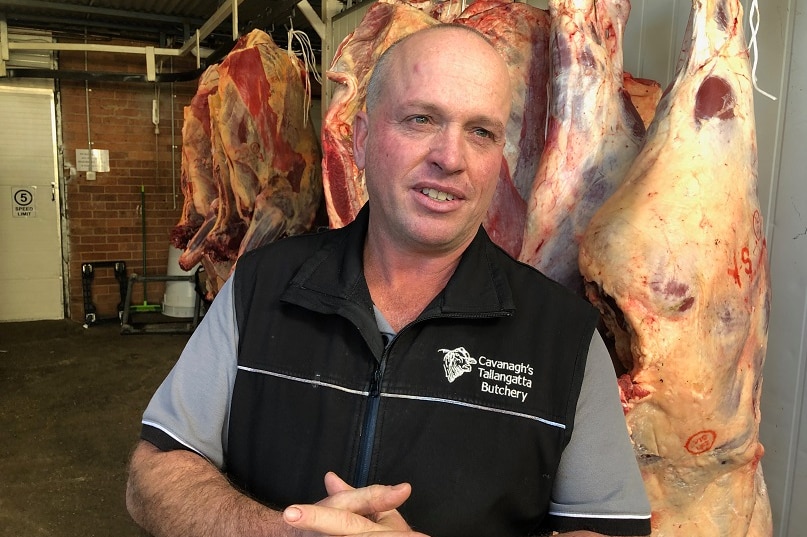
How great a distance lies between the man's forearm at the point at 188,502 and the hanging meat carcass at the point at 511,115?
44.2 inches

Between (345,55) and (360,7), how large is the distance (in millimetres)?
1277

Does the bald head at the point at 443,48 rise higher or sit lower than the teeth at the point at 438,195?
higher

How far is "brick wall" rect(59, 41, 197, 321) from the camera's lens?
8.68 m

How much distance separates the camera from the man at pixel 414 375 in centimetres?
127

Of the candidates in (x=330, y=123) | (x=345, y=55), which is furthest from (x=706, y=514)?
(x=345, y=55)

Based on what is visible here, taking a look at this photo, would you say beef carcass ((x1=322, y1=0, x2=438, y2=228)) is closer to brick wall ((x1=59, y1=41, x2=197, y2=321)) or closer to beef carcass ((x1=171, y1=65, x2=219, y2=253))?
beef carcass ((x1=171, y1=65, x2=219, y2=253))

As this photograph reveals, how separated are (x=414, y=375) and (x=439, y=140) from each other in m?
0.48

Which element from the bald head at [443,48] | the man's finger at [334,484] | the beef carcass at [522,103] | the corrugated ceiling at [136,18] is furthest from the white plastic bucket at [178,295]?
the man's finger at [334,484]

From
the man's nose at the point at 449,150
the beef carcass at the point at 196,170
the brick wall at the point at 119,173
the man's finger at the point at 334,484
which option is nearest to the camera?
the man's finger at the point at 334,484

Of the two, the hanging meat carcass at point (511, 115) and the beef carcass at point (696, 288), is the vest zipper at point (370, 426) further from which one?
the hanging meat carcass at point (511, 115)

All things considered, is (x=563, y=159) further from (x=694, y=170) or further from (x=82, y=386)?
(x=82, y=386)

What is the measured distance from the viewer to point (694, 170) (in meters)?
1.56

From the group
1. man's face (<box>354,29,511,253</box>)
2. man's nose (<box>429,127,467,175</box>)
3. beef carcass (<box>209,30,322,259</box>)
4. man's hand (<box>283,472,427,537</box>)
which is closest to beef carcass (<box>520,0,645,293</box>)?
man's face (<box>354,29,511,253</box>)

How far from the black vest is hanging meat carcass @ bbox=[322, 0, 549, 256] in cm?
70
